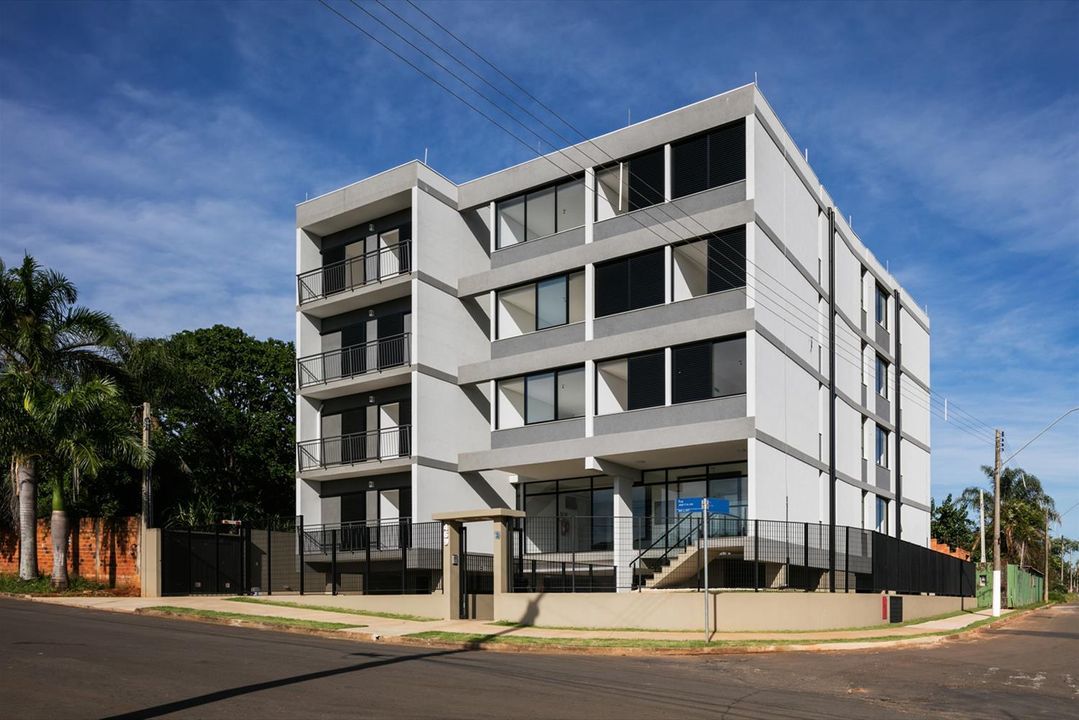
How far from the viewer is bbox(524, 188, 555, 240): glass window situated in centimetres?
3656

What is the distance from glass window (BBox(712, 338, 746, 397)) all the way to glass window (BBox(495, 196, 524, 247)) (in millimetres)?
9329

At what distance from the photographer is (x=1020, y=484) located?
102 meters

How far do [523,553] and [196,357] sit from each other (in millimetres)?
27260

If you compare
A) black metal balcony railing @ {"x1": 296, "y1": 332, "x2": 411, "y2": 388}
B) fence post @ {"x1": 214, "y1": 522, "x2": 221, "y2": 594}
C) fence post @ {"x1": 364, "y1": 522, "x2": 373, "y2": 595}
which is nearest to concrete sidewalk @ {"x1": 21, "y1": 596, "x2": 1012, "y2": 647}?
fence post @ {"x1": 364, "y1": 522, "x2": 373, "y2": 595}

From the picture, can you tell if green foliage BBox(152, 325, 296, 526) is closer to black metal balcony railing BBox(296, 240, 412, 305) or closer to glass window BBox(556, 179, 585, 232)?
black metal balcony railing BBox(296, 240, 412, 305)

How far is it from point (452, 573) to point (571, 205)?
1365 cm

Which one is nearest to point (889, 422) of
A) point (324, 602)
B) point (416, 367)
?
point (416, 367)

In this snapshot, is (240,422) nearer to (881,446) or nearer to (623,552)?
(623,552)

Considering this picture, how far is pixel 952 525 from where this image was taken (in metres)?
89.4

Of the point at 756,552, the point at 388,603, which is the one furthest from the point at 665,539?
the point at 388,603

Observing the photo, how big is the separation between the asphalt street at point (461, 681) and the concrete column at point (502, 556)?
223 inches

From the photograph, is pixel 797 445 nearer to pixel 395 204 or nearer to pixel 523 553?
pixel 523 553

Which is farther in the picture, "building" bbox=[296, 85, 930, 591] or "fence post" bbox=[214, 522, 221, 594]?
"fence post" bbox=[214, 522, 221, 594]

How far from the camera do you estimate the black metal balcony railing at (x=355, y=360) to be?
3744cm
